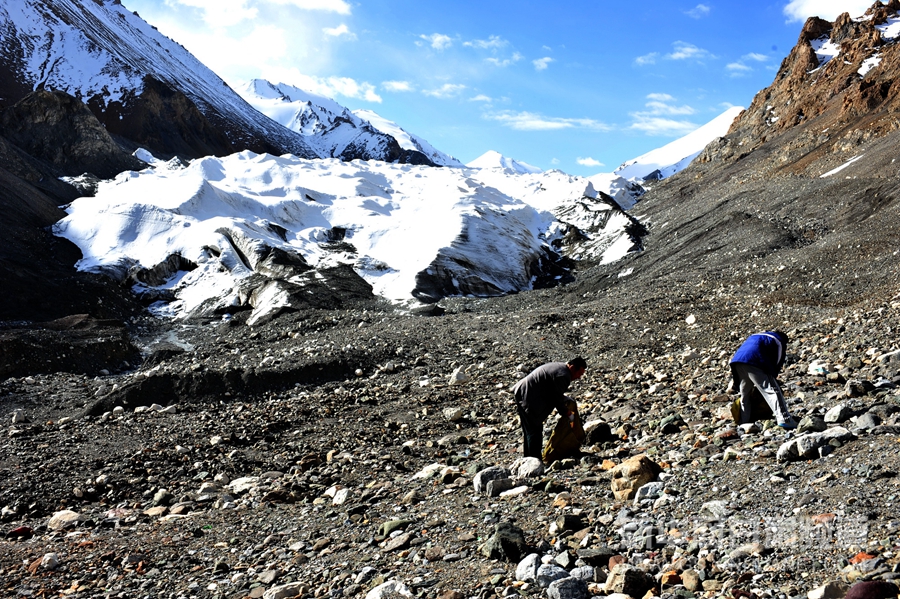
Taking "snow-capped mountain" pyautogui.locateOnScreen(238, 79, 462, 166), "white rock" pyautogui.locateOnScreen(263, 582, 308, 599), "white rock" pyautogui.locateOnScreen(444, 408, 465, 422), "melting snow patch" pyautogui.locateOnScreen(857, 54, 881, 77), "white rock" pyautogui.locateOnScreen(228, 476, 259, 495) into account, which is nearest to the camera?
"white rock" pyautogui.locateOnScreen(263, 582, 308, 599)

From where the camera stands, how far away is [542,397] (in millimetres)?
7297

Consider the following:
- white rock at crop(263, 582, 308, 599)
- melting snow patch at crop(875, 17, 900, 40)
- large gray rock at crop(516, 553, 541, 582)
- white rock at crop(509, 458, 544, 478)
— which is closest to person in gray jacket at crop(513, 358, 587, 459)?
white rock at crop(509, 458, 544, 478)

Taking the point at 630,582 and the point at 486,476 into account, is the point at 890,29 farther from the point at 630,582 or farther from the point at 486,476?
the point at 630,582

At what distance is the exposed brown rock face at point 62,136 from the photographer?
180 ft

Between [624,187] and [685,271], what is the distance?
44.1 meters

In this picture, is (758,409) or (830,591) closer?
(830,591)

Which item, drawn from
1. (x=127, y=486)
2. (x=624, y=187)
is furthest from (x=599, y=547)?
(x=624, y=187)

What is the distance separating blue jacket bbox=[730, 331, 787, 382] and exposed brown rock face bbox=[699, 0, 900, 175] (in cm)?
3864

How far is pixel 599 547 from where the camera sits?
4559 mm

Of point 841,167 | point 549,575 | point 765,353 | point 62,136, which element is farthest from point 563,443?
point 62,136

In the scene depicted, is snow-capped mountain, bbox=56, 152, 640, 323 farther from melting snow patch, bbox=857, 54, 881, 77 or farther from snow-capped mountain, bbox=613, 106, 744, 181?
snow-capped mountain, bbox=613, 106, 744, 181

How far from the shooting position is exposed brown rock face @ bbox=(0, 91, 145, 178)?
180 ft

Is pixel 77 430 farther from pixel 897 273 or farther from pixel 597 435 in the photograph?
pixel 897 273

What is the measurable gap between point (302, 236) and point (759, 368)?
3281 cm
